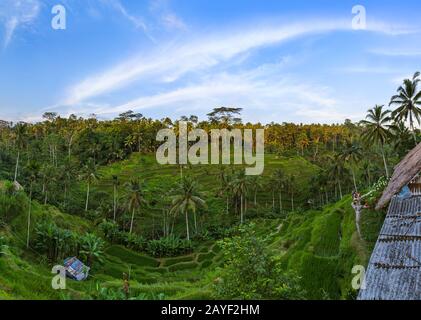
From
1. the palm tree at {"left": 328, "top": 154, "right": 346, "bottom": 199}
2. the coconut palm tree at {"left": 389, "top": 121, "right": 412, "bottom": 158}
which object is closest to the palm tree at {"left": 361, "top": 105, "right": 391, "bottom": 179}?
the coconut palm tree at {"left": 389, "top": 121, "right": 412, "bottom": 158}

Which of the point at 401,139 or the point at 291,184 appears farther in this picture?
the point at 291,184

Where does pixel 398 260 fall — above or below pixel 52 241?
above

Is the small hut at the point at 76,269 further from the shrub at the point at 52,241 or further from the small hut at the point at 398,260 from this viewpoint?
the small hut at the point at 398,260

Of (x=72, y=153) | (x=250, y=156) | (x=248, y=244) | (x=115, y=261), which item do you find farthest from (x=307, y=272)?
(x=72, y=153)

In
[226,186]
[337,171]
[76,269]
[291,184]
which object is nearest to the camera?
[76,269]

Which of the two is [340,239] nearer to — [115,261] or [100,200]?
[115,261]

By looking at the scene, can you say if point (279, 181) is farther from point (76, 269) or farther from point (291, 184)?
point (76, 269)

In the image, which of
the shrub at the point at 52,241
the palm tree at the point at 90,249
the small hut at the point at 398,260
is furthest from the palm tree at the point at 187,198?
the small hut at the point at 398,260

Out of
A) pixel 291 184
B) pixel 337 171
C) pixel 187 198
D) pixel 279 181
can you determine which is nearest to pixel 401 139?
pixel 337 171
